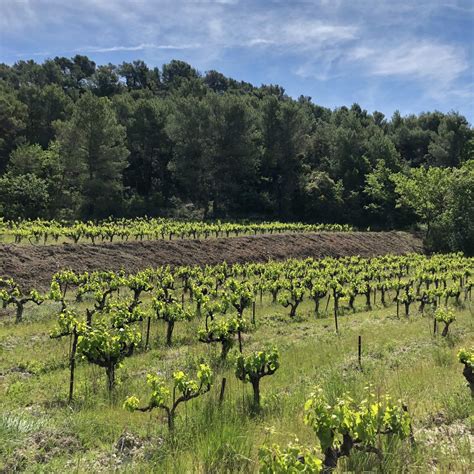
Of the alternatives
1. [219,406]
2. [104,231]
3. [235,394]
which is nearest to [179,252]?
[104,231]

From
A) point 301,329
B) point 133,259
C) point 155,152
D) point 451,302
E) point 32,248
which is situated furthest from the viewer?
point 155,152

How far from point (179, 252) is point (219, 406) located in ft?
81.1

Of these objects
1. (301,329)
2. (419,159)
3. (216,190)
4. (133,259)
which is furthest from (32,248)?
(419,159)

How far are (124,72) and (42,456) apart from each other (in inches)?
4377

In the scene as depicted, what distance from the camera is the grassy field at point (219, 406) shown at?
6.31 m

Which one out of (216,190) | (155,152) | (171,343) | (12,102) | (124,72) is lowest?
(171,343)

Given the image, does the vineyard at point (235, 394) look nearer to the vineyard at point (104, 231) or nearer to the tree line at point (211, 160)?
the vineyard at point (104, 231)

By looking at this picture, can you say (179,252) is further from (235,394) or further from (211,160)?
(211,160)

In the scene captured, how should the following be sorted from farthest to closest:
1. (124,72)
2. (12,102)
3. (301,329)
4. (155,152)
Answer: (124,72) → (155,152) → (12,102) → (301,329)

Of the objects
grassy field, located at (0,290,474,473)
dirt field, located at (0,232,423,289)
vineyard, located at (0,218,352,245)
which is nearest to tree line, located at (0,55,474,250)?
vineyard, located at (0,218,352,245)

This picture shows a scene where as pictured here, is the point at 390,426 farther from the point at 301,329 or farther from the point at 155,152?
A: the point at 155,152

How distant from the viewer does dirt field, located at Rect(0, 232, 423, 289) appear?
24973 mm

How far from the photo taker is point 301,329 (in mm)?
18172

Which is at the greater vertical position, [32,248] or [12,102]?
[12,102]
